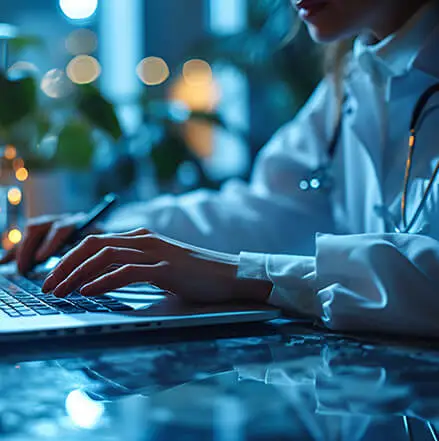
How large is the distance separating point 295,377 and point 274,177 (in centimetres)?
80

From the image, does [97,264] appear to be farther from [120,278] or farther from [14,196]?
[14,196]

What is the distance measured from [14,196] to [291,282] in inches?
26.0

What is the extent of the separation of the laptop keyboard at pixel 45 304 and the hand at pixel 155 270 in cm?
1

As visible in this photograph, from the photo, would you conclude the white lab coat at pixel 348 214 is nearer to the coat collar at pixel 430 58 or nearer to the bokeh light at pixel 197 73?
the coat collar at pixel 430 58

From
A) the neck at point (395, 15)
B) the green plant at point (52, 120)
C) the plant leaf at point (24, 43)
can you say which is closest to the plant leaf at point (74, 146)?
the green plant at point (52, 120)

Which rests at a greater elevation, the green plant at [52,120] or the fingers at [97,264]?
the green plant at [52,120]

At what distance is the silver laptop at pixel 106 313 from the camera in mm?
598

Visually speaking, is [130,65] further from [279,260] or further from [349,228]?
[279,260]

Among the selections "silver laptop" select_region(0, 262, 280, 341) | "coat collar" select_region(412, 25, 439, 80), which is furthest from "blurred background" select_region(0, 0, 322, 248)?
"silver laptop" select_region(0, 262, 280, 341)

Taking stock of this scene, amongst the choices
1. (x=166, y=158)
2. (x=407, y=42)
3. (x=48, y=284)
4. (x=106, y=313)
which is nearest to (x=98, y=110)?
(x=166, y=158)

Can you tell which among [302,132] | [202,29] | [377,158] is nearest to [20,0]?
[202,29]

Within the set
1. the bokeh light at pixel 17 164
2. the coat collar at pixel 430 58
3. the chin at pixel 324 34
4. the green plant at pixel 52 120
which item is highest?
the chin at pixel 324 34

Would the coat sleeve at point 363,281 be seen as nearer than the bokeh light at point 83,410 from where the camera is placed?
No

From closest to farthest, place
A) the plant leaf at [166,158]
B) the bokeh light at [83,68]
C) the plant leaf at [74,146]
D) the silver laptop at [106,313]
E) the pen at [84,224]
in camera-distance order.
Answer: the silver laptop at [106,313] < the pen at [84,224] < the plant leaf at [74,146] < the plant leaf at [166,158] < the bokeh light at [83,68]
